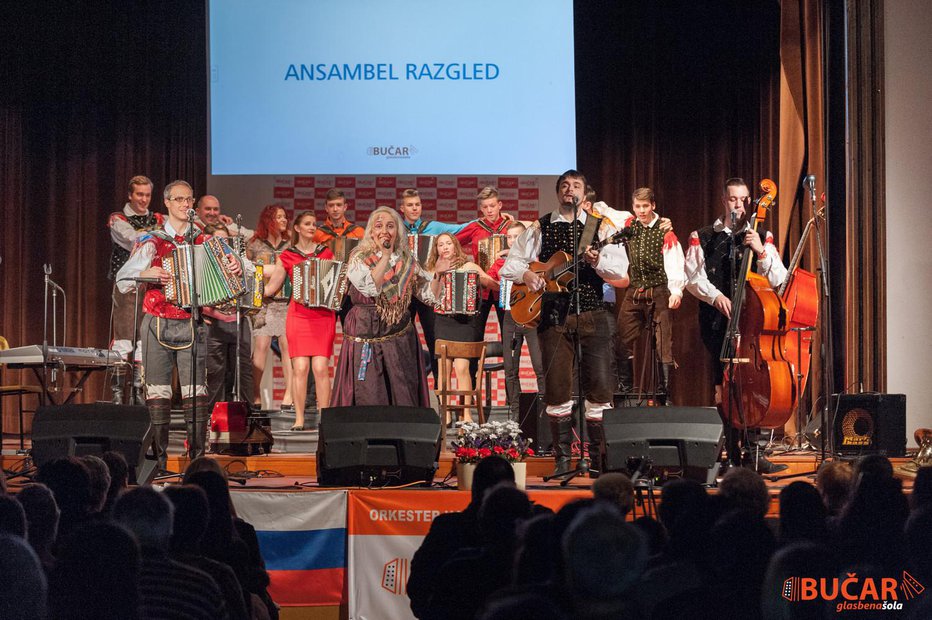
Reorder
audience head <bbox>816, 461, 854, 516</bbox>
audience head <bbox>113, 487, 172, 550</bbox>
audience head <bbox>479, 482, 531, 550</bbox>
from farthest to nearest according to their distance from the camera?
audience head <bbox>816, 461, 854, 516</bbox>, audience head <bbox>479, 482, 531, 550</bbox>, audience head <bbox>113, 487, 172, 550</bbox>

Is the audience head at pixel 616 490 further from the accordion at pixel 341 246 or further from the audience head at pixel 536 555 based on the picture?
the accordion at pixel 341 246

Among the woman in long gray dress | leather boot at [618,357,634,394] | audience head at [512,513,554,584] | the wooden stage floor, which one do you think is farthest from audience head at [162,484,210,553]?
leather boot at [618,357,634,394]

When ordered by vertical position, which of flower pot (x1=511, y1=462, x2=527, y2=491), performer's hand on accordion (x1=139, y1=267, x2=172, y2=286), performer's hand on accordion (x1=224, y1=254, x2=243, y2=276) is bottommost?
flower pot (x1=511, y1=462, x2=527, y2=491)

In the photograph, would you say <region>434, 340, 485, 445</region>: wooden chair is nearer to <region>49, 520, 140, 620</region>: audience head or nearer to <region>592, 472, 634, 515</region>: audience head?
<region>592, 472, 634, 515</region>: audience head

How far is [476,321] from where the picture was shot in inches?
340

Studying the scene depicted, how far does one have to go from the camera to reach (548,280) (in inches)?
265

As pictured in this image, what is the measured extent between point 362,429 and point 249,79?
5250 mm

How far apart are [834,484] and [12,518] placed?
3.27m

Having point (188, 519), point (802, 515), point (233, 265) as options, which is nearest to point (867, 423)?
point (802, 515)

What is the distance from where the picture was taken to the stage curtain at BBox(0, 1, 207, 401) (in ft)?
34.9

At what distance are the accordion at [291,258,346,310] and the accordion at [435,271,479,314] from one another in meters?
0.80

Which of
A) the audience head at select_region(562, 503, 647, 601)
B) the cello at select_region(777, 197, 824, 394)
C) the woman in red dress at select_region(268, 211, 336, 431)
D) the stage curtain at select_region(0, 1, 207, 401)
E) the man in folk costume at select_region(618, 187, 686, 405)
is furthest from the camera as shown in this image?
the stage curtain at select_region(0, 1, 207, 401)

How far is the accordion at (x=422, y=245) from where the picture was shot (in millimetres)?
8695

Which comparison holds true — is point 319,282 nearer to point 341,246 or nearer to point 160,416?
point 341,246
